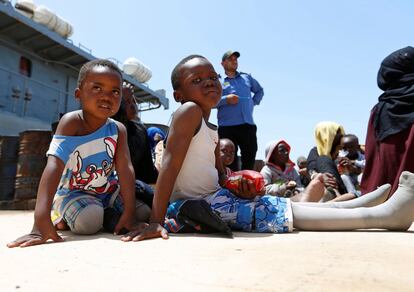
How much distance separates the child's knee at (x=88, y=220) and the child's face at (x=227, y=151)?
2.03 meters

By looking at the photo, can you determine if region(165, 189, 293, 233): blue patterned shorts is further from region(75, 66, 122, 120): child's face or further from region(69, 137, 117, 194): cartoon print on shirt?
region(75, 66, 122, 120): child's face

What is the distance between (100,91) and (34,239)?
765 millimetres

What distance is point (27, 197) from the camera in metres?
4.95

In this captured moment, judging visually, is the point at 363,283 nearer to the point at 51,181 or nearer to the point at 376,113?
the point at 51,181

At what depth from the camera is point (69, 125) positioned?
1.79 meters

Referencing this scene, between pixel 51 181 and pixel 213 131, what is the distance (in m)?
0.85

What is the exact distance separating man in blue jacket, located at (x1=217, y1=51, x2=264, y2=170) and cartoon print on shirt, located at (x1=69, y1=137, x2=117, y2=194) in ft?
7.19

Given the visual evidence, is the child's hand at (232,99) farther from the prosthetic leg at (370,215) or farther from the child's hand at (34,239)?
the child's hand at (34,239)

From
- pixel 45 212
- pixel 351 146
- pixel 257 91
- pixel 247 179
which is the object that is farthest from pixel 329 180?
pixel 45 212

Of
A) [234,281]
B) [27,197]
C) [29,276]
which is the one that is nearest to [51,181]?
[29,276]

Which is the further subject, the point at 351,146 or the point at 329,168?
the point at 351,146

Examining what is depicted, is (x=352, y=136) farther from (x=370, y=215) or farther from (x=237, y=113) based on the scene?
(x=370, y=215)

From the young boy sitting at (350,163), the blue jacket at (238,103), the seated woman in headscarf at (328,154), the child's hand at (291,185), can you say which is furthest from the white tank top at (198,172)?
the young boy sitting at (350,163)

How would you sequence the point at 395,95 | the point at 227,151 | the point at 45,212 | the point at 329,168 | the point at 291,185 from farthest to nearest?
the point at 227,151 < the point at 329,168 < the point at 291,185 < the point at 395,95 < the point at 45,212
